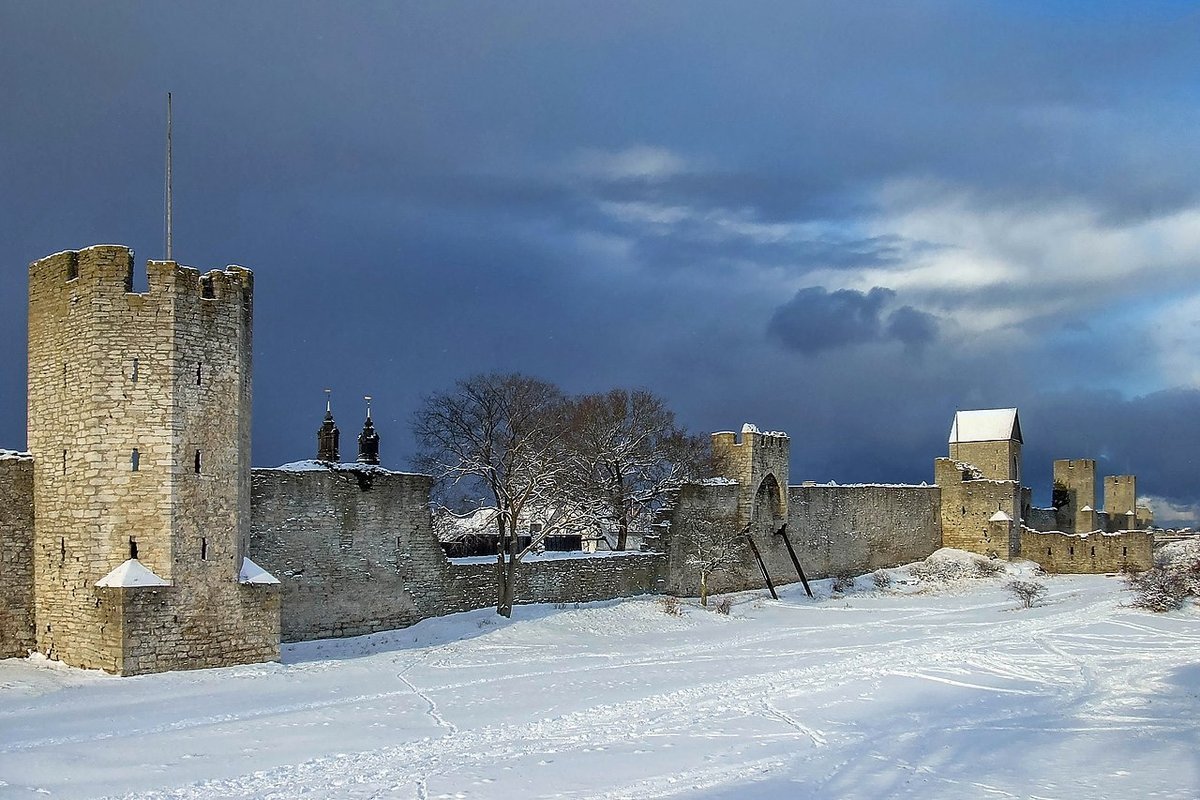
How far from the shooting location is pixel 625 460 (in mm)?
40250

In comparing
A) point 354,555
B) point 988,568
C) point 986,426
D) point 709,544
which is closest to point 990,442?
point 986,426

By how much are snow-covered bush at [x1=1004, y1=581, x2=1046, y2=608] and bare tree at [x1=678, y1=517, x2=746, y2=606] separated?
30.5ft

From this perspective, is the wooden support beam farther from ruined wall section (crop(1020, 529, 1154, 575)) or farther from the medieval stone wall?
ruined wall section (crop(1020, 529, 1154, 575))

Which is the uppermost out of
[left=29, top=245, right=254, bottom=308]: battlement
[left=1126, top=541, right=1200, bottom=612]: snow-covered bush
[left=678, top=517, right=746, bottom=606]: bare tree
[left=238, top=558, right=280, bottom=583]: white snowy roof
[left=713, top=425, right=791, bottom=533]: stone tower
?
[left=29, top=245, right=254, bottom=308]: battlement

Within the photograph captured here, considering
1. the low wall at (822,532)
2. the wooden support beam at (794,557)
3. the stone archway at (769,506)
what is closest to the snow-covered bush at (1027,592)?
the low wall at (822,532)

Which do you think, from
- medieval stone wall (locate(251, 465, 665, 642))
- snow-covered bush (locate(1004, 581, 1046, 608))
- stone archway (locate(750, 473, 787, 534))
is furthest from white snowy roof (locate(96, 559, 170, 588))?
snow-covered bush (locate(1004, 581, 1046, 608))

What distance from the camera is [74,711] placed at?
50.8 feet

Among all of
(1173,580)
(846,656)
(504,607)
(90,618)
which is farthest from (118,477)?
(1173,580)

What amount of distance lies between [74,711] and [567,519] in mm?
18880

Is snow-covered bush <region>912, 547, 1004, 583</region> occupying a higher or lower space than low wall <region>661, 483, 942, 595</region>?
lower

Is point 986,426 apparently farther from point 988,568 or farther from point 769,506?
point 769,506

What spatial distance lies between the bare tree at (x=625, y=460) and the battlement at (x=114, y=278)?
16954 mm

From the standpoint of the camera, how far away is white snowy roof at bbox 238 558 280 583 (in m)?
19.8

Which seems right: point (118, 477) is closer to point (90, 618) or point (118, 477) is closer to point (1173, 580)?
point (90, 618)
